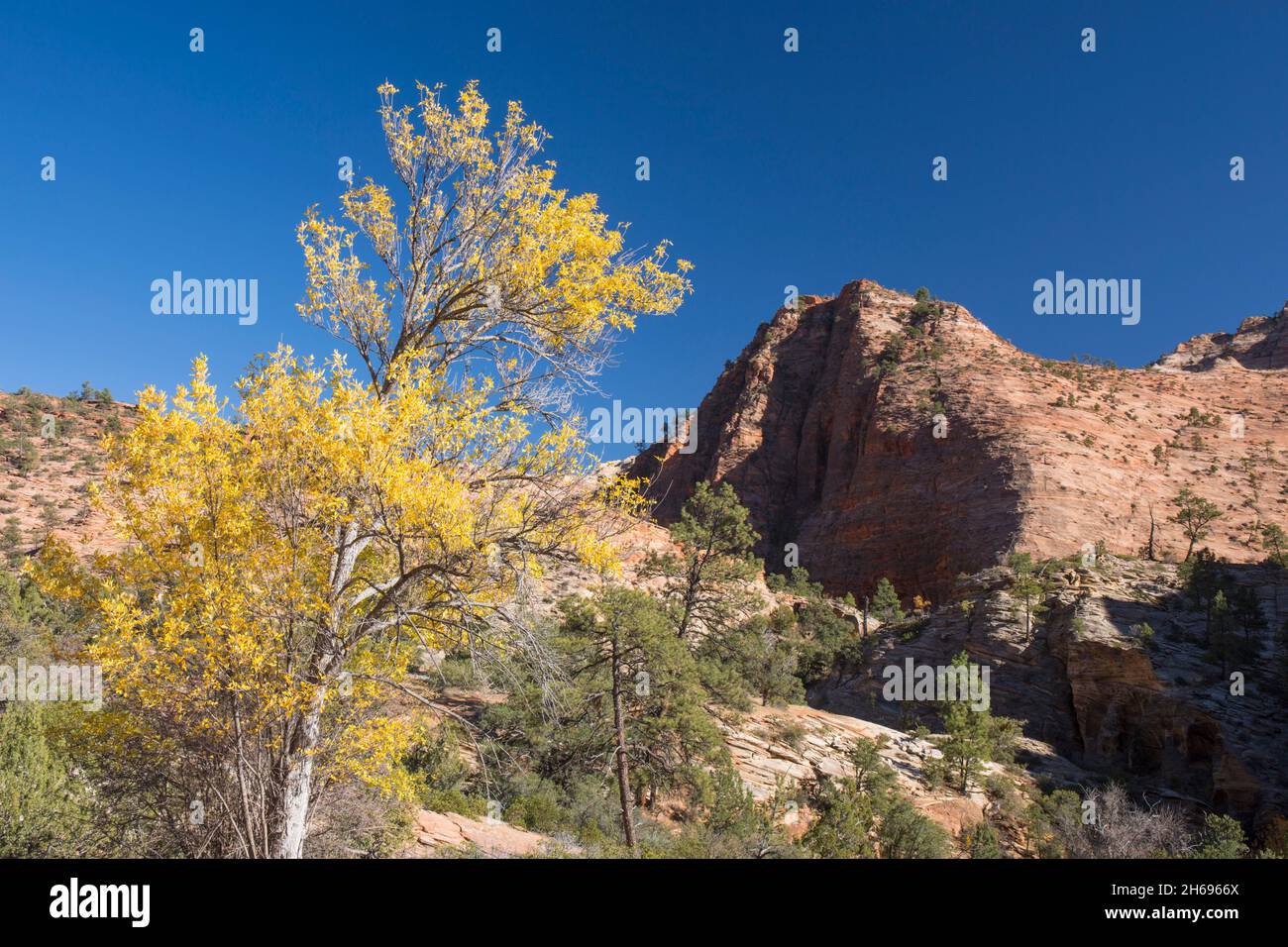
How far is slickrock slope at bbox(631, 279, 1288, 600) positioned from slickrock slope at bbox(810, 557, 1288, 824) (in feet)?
34.5

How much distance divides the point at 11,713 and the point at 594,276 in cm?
1169

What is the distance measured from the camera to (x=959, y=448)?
57.4 m

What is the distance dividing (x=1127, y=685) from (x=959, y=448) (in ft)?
97.2

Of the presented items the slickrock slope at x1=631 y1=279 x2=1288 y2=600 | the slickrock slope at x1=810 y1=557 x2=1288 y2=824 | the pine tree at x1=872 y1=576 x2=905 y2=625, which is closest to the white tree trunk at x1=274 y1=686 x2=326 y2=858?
the slickrock slope at x1=810 y1=557 x2=1288 y2=824

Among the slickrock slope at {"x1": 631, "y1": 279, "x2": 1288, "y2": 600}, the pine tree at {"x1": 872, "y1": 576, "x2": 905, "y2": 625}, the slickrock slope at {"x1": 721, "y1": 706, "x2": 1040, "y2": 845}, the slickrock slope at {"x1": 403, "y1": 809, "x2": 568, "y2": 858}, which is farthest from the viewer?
the slickrock slope at {"x1": 631, "y1": 279, "x2": 1288, "y2": 600}

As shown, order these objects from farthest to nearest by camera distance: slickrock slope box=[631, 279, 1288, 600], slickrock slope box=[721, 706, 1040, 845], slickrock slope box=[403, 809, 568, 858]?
slickrock slope box=[631, 279, 1288, 600], slickrock slope box=[721, 706, 1040, 845], slickrock slope box=[403, 809, 568, 858]

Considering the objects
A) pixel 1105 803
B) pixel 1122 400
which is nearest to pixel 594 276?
pixel 1105 803

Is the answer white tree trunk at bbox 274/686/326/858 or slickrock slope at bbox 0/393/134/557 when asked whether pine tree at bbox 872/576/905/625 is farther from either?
slickrock slope at bbox 0/393/134/557

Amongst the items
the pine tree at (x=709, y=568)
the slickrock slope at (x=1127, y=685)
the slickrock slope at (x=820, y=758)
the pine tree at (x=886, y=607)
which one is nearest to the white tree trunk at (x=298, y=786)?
the slickrock slope at (x=820, y=758)

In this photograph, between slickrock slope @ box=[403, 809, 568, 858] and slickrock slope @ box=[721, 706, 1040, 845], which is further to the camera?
slickrock slope @ box=[721, 706, 1040, 845]

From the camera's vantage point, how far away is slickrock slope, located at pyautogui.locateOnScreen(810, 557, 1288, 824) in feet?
84.7

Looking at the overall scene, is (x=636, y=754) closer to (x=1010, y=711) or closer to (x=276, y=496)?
(x=276, y=496)

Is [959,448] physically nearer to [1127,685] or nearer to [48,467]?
[1127,685]

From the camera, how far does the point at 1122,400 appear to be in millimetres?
63219
